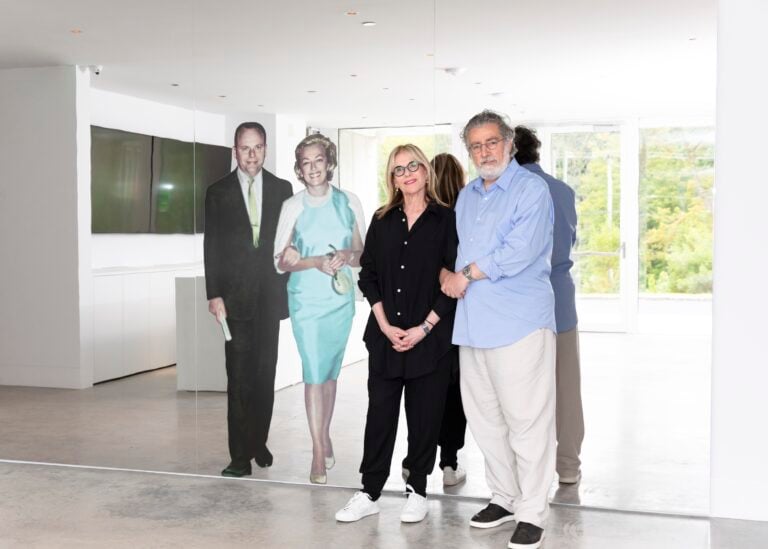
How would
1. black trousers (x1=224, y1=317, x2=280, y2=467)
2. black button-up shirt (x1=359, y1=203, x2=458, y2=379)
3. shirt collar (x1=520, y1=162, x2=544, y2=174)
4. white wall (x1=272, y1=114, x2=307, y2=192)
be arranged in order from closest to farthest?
black button-up shirt (x1=359, y1=203, x2=458, y2=379) < shirt collar (x1=520, y1=162, x2=544, y2=174) < white wall (x1=272, y1=114, x2=307, y2=192) < black trousers (x1=224, y1=317, x2=280, y2=467)

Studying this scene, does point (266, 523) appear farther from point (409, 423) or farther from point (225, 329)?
point (225, 329)

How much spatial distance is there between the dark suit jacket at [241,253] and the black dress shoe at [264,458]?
2.21ft

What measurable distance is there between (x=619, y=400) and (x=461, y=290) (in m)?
1.65

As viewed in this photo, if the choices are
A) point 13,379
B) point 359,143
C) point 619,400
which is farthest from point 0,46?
point 619,400

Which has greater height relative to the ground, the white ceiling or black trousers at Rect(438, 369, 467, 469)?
the white ceiling

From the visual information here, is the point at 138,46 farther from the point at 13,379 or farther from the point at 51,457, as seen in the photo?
the point at 13,379

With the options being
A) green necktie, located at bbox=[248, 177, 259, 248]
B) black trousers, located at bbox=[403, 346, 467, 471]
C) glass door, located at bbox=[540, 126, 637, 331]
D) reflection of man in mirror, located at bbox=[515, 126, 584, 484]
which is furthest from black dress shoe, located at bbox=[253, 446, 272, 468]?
Result: glass door, located at bbox=[540, 126, 637, 331]

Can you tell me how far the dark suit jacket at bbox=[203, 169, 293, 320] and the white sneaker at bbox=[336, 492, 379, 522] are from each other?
38.3 inches

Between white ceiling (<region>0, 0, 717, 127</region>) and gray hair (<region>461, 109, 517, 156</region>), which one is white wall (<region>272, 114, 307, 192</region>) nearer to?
white ceiling (<region>0, 0, 717, 127</region>)

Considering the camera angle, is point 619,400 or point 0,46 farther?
point 0,46

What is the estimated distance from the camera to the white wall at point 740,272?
383cm

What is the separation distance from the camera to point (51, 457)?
4.99 metres

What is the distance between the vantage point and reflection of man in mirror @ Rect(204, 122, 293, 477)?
439cm

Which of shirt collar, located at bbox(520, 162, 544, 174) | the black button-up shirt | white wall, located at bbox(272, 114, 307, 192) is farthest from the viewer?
white wall, located at bbox(272, 114, 307, 192)
